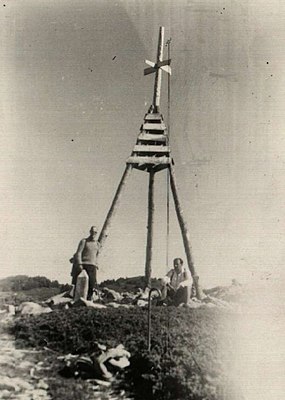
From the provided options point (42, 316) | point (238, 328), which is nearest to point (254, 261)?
point (238, 328)

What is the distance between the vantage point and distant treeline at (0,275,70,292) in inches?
362

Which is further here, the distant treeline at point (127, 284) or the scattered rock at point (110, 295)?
the distant treeline at point (127, 284)

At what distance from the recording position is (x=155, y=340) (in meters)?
7.48

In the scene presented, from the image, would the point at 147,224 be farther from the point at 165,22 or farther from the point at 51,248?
the point at 165,22

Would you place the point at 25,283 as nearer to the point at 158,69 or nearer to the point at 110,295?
the point at 110,295

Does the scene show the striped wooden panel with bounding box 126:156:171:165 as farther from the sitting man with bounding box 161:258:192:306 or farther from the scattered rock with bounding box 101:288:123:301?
the scattered rock with bounding box 101:288:123:301

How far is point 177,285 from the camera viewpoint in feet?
31.9

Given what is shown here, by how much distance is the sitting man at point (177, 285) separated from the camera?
375 inches

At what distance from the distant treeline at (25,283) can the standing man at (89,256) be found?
0.73 m

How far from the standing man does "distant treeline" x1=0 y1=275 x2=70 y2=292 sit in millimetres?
733

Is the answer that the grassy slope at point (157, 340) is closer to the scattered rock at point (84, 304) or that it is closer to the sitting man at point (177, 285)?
the scattered rock at point (84, 304)

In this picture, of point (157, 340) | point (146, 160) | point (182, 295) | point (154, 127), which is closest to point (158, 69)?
point (154, 127)

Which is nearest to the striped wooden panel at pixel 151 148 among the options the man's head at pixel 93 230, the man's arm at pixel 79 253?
the man's head at pixel 93 230

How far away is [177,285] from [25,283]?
3.28 m
